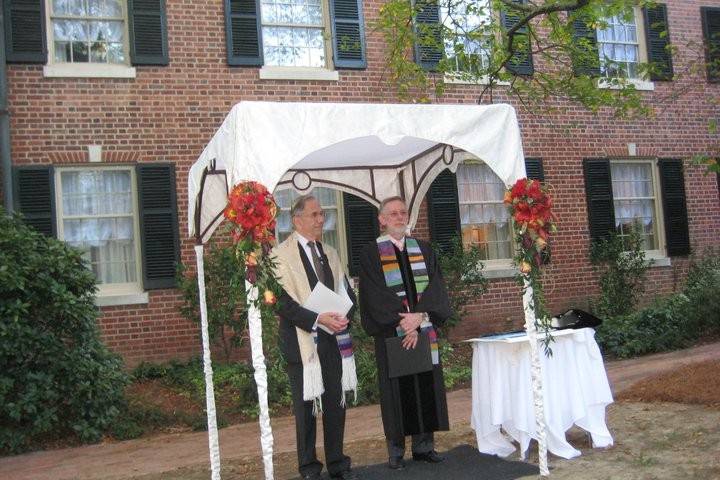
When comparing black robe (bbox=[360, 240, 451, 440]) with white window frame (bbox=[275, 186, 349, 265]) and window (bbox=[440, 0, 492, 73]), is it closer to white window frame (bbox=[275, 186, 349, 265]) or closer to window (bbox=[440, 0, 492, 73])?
window (bbox=[440, 0, 492, 73])

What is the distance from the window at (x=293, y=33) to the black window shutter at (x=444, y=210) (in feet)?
8.09

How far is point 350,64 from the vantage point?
1250 cm

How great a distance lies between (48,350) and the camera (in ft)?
27.0

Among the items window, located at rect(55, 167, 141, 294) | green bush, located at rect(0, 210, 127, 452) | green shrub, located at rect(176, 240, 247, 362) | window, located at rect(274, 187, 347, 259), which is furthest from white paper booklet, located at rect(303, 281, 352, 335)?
window, located at rect(274, 187, 347, 259)

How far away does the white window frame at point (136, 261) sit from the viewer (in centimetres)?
1106

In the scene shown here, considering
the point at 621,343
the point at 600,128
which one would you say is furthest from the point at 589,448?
the point at 600,128

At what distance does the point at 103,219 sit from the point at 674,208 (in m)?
9.21

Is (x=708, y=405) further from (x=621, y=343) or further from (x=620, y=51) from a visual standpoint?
(x=620, y=51)

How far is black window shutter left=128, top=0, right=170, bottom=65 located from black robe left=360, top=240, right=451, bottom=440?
6619mm

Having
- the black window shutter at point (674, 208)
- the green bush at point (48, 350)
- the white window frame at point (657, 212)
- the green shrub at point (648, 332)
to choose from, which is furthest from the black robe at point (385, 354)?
the black window shutter at point (674, 208)

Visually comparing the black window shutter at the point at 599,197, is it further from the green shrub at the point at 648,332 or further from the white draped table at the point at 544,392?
the white draped table at the point at 544,392

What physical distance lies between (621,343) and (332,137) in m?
7.93

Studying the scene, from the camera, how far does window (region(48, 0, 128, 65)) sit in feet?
37.3

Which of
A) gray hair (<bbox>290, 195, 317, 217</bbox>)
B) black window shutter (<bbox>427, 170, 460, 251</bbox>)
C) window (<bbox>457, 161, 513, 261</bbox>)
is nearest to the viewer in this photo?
gray hair (<bbox>290, 195, 317, 217</bbox>)
